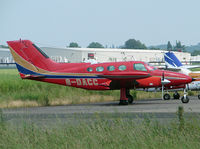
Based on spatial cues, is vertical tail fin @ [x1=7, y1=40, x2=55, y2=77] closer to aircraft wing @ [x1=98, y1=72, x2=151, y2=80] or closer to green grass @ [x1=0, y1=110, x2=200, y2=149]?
aircraft wing @ [x1=98, y1=72, x2=151, y2=80]

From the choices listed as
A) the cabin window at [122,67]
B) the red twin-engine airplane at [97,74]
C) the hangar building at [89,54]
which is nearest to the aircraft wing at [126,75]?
the red twin-engine airplane at [97,74]

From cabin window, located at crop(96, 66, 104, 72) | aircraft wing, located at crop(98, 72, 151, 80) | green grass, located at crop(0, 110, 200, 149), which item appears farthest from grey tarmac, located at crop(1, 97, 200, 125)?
cabin window, located at crop(96, 66, 104, 72)

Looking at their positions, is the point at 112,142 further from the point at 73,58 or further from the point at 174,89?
the point at 73,58

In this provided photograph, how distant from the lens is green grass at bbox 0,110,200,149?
913 cm

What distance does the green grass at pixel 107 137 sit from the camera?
30.0 ft

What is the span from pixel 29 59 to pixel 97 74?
4027 mm

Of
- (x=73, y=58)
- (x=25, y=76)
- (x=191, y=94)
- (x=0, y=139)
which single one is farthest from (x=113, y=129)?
(x=73, y=58)

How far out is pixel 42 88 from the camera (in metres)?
32.4

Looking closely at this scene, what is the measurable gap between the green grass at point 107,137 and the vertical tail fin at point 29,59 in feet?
41.8

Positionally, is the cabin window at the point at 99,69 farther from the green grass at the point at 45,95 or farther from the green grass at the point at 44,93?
the green grass at the point at 44,93

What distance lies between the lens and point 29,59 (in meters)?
23.9

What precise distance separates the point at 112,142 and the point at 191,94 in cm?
2305

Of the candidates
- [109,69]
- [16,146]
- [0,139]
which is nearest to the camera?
[16,146]

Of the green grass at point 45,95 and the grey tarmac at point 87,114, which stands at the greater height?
the grey tarmac at point 87,114
